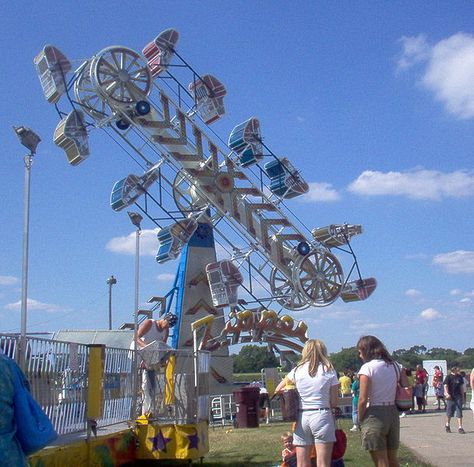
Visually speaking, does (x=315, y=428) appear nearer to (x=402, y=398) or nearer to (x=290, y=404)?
(x=290, y=404)

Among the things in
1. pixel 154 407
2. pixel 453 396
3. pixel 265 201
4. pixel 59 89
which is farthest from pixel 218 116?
pixel 154 407

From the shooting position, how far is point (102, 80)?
928 inches

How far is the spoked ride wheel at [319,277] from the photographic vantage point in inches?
1037

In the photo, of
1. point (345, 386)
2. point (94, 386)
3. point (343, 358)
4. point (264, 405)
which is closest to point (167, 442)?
point (94, 386)

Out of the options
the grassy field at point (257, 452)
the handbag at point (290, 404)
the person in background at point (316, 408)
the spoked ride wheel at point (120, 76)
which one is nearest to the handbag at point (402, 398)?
the person in background at point (316, 408)

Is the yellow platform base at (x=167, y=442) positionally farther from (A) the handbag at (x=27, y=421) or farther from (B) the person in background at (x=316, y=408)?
(A) the handbag at (x=27, y=421)

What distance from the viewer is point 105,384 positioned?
31.6ft

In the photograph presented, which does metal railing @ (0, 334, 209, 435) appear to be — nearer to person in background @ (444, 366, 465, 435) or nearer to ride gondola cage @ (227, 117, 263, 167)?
person in background @ (444, 366, 465, 435)

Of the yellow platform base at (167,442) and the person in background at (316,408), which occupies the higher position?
the person in background at (316,408)

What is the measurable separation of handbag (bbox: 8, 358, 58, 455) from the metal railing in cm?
213

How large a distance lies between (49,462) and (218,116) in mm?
19999

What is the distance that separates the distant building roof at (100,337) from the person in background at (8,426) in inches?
485

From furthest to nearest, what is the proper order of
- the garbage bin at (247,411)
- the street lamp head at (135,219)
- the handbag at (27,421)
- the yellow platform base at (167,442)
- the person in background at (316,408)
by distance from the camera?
the garbage bin at (247,411)
the street lamp head at (135,219)
the yellow platform base at (167,442)
the person in background at (316,408)
the handbag at (27,421)

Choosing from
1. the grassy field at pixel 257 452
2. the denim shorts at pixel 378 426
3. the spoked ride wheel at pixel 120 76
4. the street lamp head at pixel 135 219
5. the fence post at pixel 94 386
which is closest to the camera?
the denim shorts at pixel 378 426
